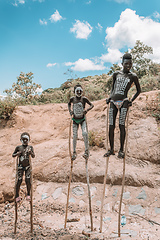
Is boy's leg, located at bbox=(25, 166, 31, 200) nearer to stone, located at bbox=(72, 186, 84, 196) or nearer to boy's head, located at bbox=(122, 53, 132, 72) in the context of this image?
stone, located at bbox=(72, 186, 84, 196)

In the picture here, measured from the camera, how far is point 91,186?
591 centimetres

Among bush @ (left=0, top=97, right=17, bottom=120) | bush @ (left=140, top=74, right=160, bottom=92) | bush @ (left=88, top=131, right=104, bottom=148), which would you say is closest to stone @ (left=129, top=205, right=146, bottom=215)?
bush @ (left=88, top=131, right=104, bottom=148)

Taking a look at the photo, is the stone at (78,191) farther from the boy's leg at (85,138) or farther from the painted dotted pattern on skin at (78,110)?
the painted dotted pattern on skin at (78,110)

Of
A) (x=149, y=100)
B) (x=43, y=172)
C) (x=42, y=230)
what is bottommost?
(x=42, y=230)

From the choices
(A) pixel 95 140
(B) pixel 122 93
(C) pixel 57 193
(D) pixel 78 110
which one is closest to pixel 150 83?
(A) pixel 95 140

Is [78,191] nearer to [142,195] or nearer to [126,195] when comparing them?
[126,195]

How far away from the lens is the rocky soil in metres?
4.61

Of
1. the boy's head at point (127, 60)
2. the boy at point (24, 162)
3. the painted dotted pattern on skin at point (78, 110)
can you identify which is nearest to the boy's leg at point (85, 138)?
the painted dotted pattern on skin at point (78, 110)

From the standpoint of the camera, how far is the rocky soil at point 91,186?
461 cm

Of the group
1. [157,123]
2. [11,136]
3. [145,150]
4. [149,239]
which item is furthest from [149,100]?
[11,136]

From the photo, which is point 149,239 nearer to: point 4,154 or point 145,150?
point 145,150

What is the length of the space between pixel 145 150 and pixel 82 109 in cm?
296

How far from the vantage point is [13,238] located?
4230 millimetres

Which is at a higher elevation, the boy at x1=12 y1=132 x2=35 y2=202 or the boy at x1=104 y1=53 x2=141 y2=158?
the boy at x1=104 y1=53 x2=141 y2=158
